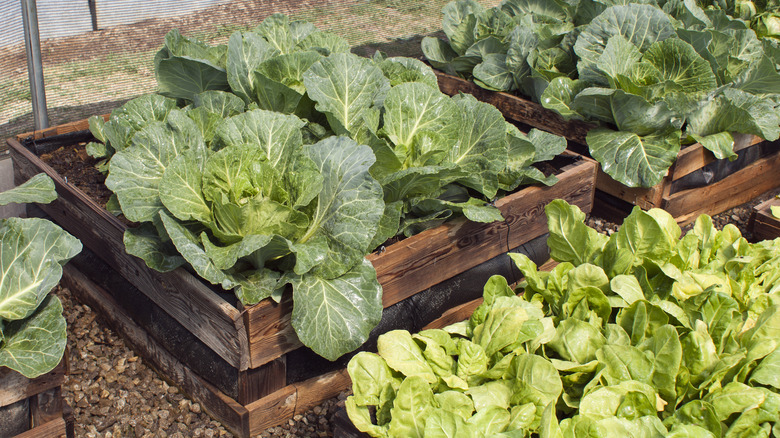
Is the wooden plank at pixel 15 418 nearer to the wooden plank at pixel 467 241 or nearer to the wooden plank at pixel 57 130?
the wooden plank at pixel 467 241

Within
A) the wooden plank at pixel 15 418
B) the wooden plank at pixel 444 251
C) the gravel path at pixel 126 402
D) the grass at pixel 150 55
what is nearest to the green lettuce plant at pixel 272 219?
the wooden plank at pixel 444 251

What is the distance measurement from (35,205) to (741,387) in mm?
3053

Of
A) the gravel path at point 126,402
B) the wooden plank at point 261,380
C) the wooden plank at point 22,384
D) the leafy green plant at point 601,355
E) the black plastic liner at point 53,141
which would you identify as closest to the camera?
the leafy green plant at point 601,355

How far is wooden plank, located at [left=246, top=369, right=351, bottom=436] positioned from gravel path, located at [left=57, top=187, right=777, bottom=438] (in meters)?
0.03

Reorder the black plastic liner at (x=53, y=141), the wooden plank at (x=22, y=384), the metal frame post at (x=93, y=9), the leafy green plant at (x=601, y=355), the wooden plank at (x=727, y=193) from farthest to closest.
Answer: the metal frame post at (x=93, y=9), the wooden plank at (x=727, y=193), the black plastic liner at (x=53, y=141), the wooden plank at (x=22, y=384), the leafy green plant at (x=601, y=355)

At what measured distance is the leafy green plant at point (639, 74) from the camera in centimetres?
346

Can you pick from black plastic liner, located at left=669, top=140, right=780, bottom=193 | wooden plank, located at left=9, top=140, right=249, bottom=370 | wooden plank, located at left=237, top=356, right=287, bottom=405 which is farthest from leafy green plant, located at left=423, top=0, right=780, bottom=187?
wooden plank, located at left=9, top=140, right=249, bottom=370

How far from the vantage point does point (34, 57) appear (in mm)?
3199

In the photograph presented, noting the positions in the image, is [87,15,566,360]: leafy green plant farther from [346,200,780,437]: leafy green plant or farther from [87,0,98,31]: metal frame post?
[87,0,98,31]: metal frame post

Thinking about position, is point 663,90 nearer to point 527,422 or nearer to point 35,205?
point 527,422

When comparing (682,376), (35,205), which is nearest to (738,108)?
(682,376)

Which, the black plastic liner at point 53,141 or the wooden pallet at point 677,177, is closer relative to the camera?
the black plastic liner at point 53,141

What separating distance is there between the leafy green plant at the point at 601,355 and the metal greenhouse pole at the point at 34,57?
2392mm

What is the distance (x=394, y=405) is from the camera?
1675 mm
